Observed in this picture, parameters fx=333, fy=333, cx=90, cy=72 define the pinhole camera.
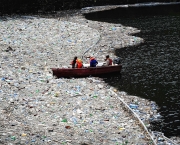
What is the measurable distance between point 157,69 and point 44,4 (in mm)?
44923

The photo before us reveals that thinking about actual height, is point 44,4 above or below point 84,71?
above

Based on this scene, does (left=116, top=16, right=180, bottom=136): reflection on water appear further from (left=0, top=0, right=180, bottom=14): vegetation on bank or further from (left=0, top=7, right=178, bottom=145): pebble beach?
(left=0, top=0, right=180, bottom=14): vegetation on bank

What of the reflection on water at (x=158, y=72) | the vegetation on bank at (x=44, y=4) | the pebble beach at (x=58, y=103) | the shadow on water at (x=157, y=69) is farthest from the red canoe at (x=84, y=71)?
the vegetation on bank at (x=44, y=4)

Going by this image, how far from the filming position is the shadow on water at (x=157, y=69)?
1912cm

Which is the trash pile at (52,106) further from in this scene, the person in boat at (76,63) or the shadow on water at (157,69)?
the shadow on water at (157,69)

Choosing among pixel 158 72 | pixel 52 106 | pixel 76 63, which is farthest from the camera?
pixel 158 72

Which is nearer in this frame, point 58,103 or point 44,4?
point 58,103

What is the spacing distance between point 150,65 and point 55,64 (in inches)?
323

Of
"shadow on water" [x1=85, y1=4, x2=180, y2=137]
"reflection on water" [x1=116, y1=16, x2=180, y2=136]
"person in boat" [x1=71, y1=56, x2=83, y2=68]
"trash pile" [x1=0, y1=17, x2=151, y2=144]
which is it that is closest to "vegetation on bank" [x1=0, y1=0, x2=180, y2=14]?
"shadow on water" [x1=85, y1=4, x2=180, y2=137]

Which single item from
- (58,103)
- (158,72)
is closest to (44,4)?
(158,72)

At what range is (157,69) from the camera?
2752 cm

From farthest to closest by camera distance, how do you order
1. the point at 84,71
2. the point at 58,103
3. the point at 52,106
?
1. the point at 84,71
2. the point at 58,103
3. the point at 52,106

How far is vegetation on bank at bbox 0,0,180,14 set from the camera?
60938mm

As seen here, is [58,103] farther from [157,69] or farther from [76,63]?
[157,69]
